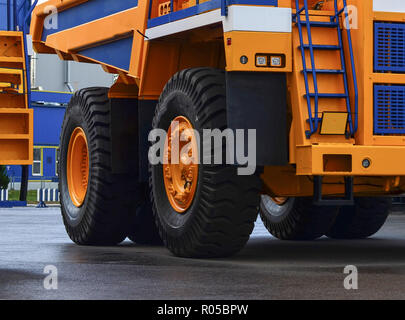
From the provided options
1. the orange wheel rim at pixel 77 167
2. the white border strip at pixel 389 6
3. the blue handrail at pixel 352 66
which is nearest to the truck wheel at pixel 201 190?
the blue handrail at pixel 352 66

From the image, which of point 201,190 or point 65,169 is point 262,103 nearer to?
point 201,190

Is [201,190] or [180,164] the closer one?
[201,190]

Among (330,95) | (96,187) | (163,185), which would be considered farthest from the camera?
(96,187)

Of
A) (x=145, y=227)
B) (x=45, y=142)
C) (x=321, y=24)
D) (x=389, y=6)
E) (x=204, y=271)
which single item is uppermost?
(x=389, y=6)

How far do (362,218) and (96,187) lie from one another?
358 centimetres

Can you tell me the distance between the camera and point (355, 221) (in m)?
13.7

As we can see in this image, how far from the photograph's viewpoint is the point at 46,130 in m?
49.4

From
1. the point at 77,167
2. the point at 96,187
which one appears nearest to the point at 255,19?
the point at 96,187

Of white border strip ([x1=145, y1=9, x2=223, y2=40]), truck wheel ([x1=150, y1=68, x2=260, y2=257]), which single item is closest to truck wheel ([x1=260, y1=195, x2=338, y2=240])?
truck wheel ([x1=150, y1=68, x2=260, y2=257])

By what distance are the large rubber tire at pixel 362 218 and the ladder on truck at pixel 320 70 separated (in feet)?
13.5

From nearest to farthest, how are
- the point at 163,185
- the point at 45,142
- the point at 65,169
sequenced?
the point at 163,185 → the point at 65,169 → the point at 45,142

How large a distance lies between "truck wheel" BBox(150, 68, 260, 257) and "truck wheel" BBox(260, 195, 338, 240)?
294 cm

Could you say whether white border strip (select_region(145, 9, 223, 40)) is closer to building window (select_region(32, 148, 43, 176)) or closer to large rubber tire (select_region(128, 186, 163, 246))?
large rubber tire (select_region(128, 186, 163, 246))

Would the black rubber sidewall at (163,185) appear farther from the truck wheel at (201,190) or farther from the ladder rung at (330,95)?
the ladder rung at (330,95)
